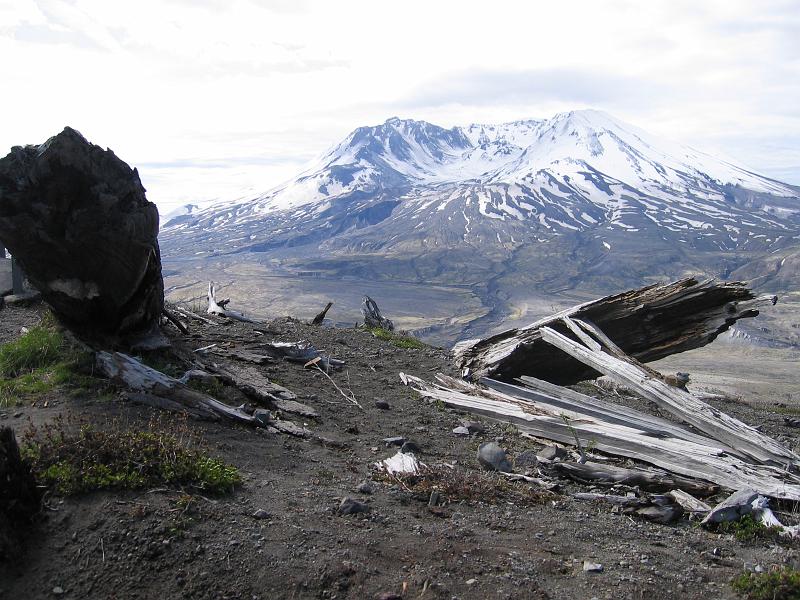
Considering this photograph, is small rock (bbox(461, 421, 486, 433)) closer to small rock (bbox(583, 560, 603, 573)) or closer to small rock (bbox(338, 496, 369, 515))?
small rock (bbox(338, 496, 369, 515))

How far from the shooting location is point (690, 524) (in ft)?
22.8

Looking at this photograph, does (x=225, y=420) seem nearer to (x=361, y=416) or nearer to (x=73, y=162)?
(x=361, y=416)

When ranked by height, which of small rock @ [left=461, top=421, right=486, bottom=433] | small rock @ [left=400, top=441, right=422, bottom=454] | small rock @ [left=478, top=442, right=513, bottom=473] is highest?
small rock @ [left=400, top=441, right=422, bottom=454]

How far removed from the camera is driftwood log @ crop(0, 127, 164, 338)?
8570 millimetres

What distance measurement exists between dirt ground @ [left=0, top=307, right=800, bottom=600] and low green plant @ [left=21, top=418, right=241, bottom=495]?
16 cm

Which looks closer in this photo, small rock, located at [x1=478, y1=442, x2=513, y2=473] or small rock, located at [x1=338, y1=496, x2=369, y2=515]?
small rock, located at [x1=338, y1=496, x2=369, y2=515]

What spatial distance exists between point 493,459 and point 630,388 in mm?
3904

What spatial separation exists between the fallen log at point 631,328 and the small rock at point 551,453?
3.48 m

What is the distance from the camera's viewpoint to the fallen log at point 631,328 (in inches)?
493

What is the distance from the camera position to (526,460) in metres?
8.87

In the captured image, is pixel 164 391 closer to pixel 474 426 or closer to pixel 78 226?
pixel 78 226

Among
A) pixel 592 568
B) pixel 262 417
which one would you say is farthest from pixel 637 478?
pixel 262 417

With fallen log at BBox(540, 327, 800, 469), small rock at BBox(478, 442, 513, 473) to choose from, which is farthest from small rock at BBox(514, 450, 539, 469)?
fallen log at BBox(540, 327, 800, 469)

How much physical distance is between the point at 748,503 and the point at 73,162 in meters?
9.51
